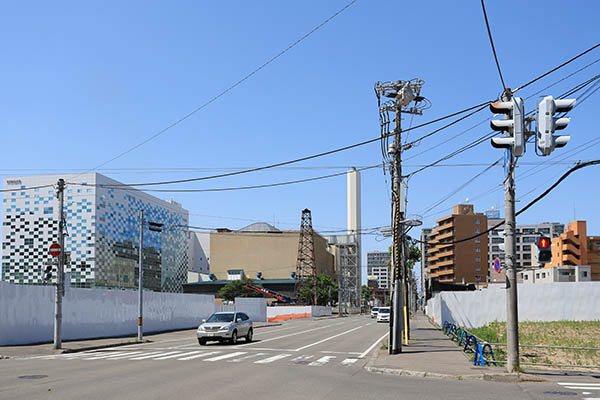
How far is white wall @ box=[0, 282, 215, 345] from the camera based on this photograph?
91.2 feet

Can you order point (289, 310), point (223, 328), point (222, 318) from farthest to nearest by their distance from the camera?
point (289, 310) → point (222, 318) → point (223, 328)

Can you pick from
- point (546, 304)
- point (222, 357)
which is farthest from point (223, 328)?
point (546, 304)

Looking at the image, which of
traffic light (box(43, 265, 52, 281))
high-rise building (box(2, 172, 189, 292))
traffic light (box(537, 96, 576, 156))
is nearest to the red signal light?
traffic light (box(537, 96, 576, 156))

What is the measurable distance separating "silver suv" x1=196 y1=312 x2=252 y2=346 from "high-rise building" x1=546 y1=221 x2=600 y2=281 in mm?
107456

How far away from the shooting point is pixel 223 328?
28609 mm

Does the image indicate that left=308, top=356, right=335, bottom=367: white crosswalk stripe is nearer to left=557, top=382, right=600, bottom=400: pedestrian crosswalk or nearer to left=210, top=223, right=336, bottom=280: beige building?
left=557, top=382, right=600, bottom=400: pedestrian crosswalk

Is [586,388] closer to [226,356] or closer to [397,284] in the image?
[397,284]

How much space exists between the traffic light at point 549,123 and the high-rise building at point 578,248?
395 ft

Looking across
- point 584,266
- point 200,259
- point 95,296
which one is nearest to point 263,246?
point 200,259

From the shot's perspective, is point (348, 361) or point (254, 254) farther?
point (254, 254)

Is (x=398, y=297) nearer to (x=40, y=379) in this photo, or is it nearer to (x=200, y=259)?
(x=40, y=379)

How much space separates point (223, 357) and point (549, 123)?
559 inches

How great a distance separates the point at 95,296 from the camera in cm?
3491

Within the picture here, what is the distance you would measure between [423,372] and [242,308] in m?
50.4
